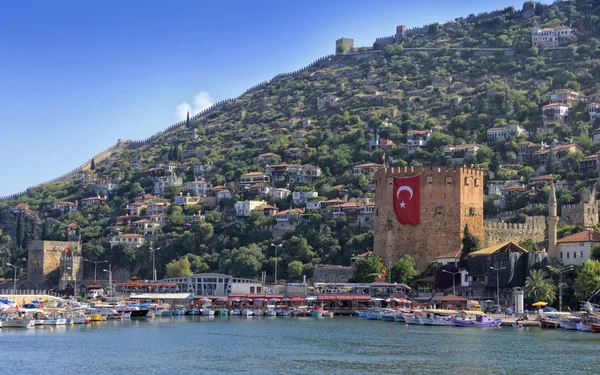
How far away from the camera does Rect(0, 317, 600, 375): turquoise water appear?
4266cm

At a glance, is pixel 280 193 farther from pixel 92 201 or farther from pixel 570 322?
pixel 570 322

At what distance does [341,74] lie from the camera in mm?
156875

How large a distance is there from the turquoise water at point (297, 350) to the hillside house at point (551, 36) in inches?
3171

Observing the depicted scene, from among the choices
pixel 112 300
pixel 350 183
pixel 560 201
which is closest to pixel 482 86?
pixel 350 183

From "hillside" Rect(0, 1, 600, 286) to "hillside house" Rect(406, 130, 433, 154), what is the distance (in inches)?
8.9

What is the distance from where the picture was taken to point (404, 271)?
7600cm

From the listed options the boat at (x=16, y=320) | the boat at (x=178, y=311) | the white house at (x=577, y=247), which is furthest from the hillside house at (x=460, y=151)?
the boat at (x=16, y=320)

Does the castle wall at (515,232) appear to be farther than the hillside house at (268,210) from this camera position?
No

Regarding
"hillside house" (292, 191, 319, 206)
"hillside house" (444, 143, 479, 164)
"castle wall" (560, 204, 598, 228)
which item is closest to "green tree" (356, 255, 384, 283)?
"castle wall" (560, 204, 598, 228)

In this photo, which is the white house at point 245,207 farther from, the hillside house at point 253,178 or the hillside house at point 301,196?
the hillside house at point 253,178

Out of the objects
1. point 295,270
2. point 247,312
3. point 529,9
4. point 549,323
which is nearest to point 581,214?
point 295,270

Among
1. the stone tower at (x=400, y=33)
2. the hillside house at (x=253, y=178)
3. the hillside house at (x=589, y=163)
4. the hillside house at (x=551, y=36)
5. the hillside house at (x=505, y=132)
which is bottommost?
the hillside house at (x=589, y=163)

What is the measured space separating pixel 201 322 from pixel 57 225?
52.7 m

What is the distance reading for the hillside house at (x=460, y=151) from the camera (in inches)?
4198
